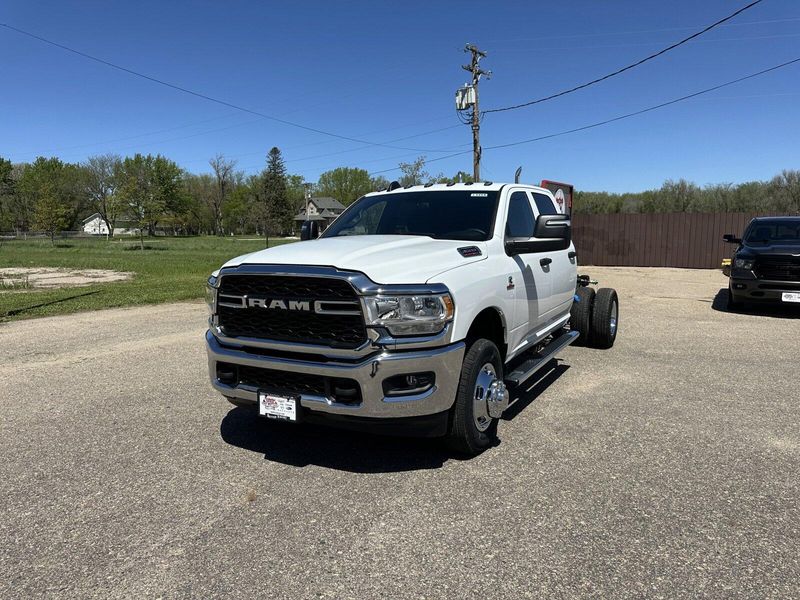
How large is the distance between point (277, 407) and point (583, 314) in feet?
16.2

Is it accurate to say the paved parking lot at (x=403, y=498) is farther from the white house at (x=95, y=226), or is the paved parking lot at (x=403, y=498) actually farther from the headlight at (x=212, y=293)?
the white house at (x=95, y=226)

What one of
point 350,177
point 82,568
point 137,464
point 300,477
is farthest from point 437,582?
point 350,177

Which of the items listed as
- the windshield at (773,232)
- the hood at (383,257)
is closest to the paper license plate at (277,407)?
the hood at (383,257)

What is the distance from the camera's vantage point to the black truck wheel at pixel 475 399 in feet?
11.7

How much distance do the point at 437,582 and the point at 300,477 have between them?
1350 mm

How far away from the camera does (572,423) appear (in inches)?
178

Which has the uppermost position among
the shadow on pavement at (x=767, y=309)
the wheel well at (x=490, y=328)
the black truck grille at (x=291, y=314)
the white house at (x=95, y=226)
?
the white house at (x=95, y=226)

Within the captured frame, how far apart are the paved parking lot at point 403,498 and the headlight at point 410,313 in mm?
1016

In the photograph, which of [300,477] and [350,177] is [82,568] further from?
[350,177]

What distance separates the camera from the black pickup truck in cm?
945


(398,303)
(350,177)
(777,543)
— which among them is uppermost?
(350,177)

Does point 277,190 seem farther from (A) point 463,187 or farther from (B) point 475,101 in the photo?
(A) point 463,187

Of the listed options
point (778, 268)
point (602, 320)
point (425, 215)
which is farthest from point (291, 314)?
point (778, 268)

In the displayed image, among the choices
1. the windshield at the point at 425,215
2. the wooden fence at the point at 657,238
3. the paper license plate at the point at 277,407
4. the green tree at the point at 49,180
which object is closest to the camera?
the paper license plate at the point at 277,407
